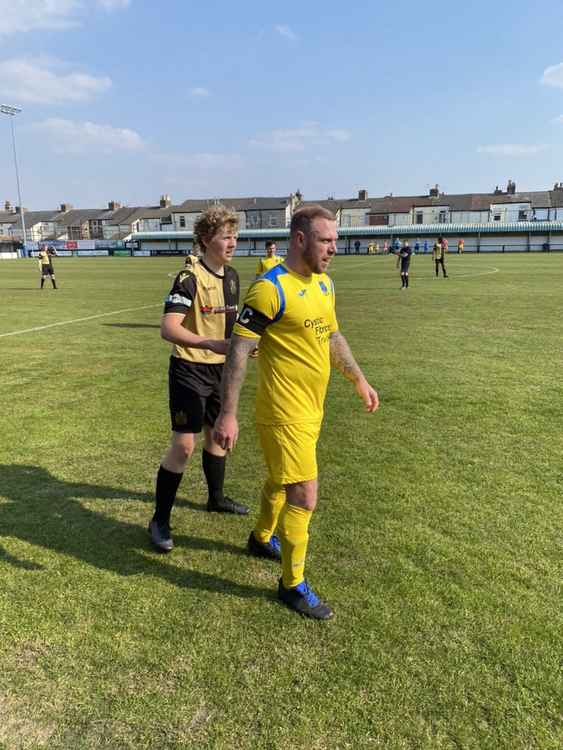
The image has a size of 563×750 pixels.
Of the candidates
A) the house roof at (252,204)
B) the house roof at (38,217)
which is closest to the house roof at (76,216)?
the house roof at (38,217)

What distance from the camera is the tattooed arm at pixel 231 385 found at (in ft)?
9.02

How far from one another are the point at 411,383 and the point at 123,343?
6473mm

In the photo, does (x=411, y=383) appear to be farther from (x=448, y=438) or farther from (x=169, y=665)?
(x=169, y=665)

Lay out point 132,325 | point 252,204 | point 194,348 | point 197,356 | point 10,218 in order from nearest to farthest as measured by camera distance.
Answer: point 194,348 → point 197,356 → point 132,325 → point 252,204 → point 10,218

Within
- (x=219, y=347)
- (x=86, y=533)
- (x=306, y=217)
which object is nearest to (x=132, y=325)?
(x=86, y=533)

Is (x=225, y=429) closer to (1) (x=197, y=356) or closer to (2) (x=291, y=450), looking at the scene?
(2) (x=291, y=450)

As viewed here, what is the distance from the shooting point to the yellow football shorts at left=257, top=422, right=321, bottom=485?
2854 millimetres

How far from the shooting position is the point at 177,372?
373 centimetres

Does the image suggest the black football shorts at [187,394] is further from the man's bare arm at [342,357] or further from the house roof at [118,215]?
the house roof at [118,215]

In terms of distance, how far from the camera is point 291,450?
2854 millimetres

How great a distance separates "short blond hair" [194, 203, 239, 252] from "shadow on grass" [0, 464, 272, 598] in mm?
2288

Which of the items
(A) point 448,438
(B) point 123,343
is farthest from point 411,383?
(B) point 123,343

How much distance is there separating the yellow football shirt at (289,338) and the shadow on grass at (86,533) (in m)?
1.31

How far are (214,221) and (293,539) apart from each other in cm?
221
